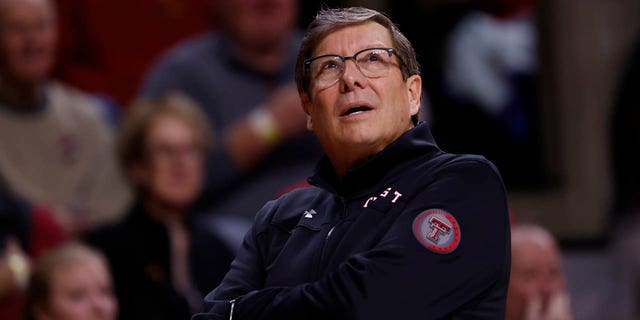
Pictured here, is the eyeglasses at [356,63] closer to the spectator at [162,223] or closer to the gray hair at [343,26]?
the gray hair at [343,26]

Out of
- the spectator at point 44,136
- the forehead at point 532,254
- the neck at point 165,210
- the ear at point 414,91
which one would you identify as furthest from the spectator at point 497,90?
the ear at point 414,91

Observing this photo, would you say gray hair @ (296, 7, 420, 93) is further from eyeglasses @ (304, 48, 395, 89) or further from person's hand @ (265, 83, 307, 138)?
person's hand @ (265, 83, 307, 138)

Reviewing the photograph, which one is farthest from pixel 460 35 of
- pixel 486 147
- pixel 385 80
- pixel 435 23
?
pixel 385 80

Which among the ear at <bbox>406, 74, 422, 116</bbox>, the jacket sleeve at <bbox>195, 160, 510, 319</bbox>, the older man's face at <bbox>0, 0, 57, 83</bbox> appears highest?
the ear at <bbox>406, 74, 422, 116</bbox>

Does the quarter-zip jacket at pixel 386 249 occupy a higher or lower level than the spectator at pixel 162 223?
higher

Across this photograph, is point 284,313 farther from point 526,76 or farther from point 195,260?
point 526,76

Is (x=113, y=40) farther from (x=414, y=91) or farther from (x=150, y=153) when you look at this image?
(x=414, y=91)

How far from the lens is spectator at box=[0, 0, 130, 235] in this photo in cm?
414

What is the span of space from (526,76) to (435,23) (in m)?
0.70

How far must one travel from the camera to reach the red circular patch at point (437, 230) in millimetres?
1673

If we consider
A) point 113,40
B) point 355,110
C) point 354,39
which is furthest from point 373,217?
point 113,40

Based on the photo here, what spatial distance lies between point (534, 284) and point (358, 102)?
1834mm

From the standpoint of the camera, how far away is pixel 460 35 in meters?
6.34

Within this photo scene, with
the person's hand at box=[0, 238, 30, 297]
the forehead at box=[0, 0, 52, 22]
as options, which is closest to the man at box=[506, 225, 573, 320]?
the person's hand at box=[0, 238, 30, 297]
